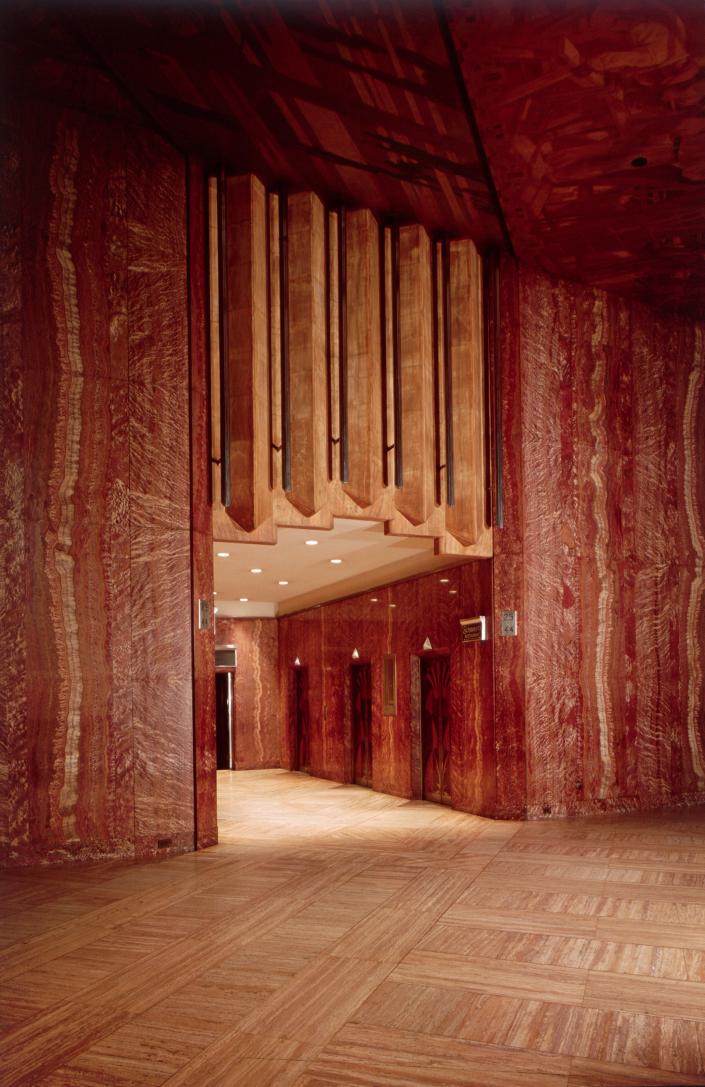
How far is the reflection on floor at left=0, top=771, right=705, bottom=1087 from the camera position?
2967 millimetres

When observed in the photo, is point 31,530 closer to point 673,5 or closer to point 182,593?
point 182,593

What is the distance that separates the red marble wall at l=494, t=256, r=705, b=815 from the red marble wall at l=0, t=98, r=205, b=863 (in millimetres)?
2758

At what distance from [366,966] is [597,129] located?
5069mm

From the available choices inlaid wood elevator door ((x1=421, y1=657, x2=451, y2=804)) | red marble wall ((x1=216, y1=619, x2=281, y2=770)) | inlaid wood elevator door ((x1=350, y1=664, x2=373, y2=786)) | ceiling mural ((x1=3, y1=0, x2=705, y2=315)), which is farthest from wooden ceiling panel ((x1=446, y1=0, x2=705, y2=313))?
red marble wall ((x1=216, y1=619, x2=281, y2=770))

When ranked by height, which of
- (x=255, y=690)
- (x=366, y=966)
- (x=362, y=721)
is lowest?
(x=366, y=966)

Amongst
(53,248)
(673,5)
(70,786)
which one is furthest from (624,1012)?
(53,248)

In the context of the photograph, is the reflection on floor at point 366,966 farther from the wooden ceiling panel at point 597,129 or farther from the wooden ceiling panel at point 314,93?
the wooden ceiling panel at point 314,93

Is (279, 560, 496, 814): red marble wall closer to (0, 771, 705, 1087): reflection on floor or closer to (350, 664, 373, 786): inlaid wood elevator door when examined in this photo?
(350, 664, 373, 786): inlaid wood elevator door

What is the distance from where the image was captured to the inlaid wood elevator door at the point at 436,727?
29.2ft

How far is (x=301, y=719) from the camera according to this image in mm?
13391

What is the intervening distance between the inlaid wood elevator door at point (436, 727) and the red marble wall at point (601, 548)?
1.24m

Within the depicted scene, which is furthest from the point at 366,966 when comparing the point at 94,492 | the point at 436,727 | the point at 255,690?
the point at 255,690

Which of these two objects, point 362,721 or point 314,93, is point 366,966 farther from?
point 362,721

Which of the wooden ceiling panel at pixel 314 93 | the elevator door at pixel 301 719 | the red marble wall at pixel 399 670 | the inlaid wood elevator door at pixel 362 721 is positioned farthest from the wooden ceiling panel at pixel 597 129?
the elevator door at pixel 301 719
